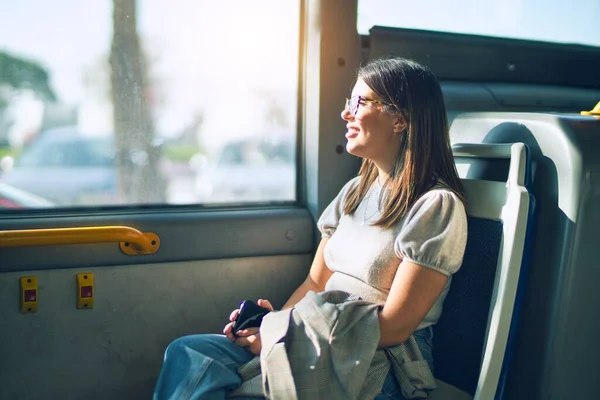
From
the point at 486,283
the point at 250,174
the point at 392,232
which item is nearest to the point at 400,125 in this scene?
the point at 392,232

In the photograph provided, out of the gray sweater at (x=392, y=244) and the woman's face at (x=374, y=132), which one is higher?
the woman's face at (x=374, y=132)

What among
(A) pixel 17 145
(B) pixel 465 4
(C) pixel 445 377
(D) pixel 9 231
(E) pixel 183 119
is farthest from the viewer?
(B) pixel 465 4

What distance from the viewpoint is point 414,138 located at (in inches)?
69.7

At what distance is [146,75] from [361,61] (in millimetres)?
762

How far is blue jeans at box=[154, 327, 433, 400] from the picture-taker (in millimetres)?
1609

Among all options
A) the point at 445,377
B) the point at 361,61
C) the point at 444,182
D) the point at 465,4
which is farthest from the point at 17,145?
the point at 465,4

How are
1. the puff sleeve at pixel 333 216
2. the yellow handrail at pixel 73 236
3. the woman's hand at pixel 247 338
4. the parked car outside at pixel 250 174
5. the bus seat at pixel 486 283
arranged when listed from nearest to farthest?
the bus seat at pixel 486 283 < the woman's hand at pixel 247 338 < the yellow handrail at pixel 73 236 < the puff sleeve at pixel 333 216 < the parked car outside at pixel 250 174

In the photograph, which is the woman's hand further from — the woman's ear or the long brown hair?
the woman's ear

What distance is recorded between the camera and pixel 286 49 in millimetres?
2447

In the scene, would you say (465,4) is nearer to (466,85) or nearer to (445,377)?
(466,85)

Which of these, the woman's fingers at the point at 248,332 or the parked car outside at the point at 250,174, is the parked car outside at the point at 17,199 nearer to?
the parked car outside at the point at 250,174

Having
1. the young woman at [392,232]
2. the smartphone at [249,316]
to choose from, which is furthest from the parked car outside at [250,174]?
the smartphone at [249,316]

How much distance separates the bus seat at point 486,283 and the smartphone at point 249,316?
0.48m

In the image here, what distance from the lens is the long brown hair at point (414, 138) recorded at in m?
1.75
